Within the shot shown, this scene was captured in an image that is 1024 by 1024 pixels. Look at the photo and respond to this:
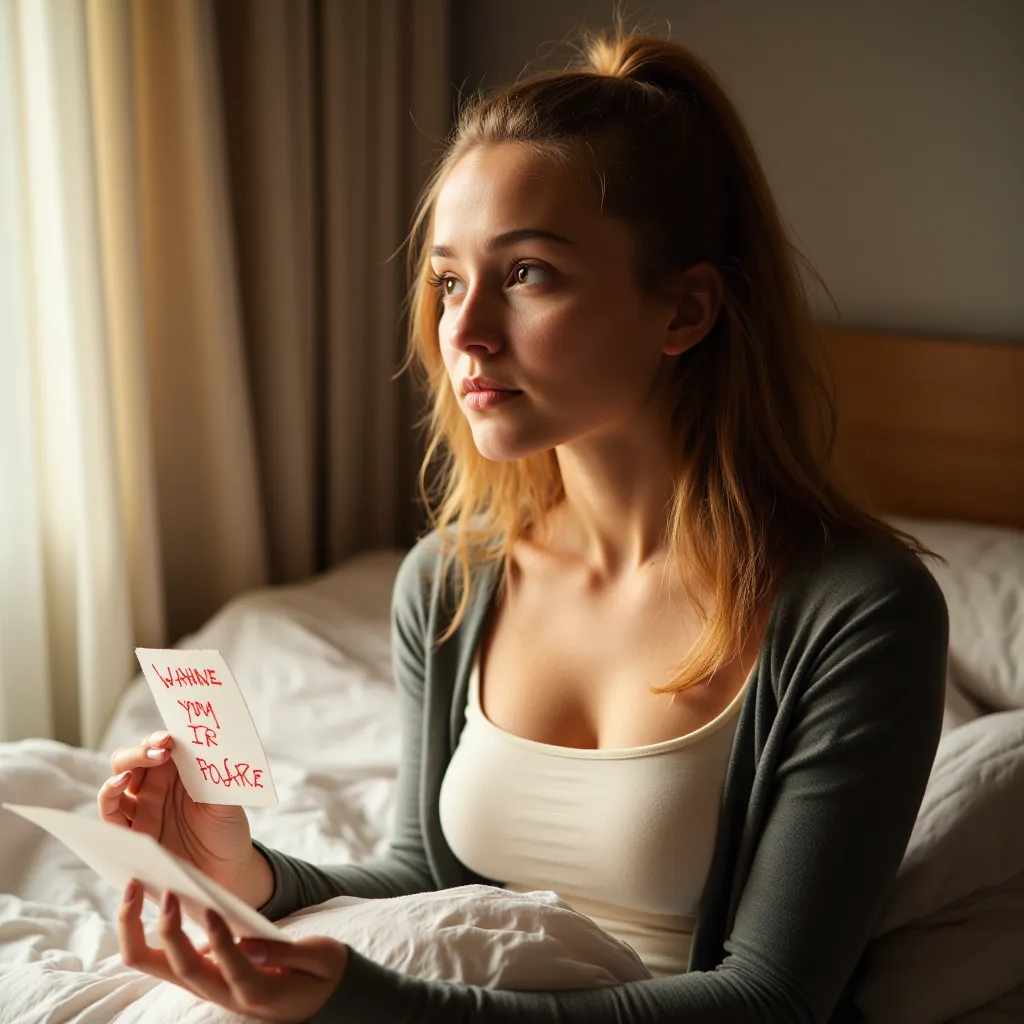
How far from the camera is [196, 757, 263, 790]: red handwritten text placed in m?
0.96

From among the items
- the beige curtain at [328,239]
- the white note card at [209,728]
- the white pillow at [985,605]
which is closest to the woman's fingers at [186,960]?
the white note card at [209,728]

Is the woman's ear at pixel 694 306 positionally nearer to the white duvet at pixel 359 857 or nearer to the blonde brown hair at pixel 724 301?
the blonde brown hair at pixel 724 301

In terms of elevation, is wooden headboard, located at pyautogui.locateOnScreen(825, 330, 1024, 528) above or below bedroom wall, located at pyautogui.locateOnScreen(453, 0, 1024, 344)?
below

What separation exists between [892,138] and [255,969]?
2.11 meters

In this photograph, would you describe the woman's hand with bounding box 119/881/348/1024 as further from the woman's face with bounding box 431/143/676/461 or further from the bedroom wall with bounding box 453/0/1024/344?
the bedroom wall with bounding box 453/0/1024/344

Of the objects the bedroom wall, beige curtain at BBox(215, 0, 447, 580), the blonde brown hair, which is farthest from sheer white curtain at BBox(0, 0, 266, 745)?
the blonde brown hair

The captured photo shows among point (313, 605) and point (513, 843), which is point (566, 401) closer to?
point (513, 843)

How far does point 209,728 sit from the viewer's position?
0.97 metres

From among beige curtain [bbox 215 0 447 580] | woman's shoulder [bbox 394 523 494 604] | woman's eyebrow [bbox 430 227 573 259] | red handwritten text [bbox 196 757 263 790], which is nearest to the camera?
red handwritten text [bbox 196 757 263 790]

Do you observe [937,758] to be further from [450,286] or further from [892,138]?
[892,138]

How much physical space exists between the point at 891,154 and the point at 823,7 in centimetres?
32

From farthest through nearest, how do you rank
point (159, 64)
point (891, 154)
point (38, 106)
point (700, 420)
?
point (891, 154)
point (159, 64)
point (38, 106)
point (700, 420)

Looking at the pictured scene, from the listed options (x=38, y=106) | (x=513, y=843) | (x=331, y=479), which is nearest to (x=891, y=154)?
(x=331, y=479)

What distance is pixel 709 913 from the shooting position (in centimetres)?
106
